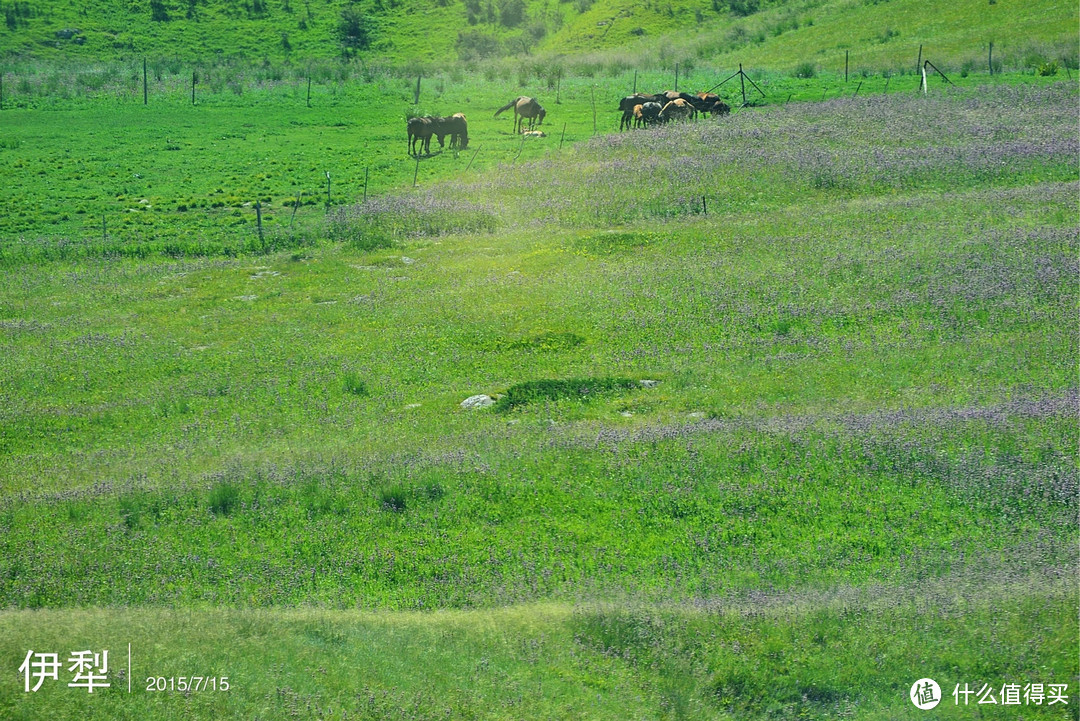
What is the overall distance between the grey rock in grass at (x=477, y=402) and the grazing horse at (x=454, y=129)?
81.5ft

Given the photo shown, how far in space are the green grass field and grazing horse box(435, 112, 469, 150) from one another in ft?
5.79

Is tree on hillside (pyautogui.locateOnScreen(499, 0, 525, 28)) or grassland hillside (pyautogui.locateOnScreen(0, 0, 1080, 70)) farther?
tree on hillside (pyautogui.locateOnScreen(499, 0, 525, 28))

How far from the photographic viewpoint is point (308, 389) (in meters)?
18.8

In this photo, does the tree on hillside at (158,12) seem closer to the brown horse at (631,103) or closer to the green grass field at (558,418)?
the green grass field at (558,418)

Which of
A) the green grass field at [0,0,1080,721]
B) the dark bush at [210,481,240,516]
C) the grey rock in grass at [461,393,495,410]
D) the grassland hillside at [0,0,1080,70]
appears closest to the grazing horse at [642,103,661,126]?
the green grass field at [0,0,1080,721]

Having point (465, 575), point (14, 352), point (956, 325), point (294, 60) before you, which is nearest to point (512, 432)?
point (465, 575)

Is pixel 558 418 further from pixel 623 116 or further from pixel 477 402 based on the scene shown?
pixel 623 116

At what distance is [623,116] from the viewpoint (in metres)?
44.0

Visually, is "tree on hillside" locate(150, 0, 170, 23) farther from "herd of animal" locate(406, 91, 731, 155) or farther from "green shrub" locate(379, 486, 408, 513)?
"green shrub" locate(379, 486, 408, 513)

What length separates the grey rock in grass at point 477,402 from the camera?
17.4 m

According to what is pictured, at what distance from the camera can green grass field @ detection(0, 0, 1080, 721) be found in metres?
9.40

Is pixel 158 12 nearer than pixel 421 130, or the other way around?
pixel 421 130

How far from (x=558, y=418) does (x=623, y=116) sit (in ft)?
98.6

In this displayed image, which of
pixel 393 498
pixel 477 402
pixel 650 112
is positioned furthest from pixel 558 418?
pixel 650 112
